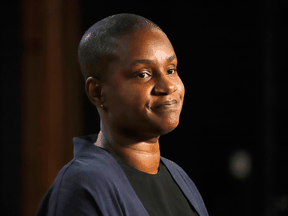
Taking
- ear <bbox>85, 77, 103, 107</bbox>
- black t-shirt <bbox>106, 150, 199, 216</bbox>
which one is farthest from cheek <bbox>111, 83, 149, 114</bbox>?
black t-shirt <bbox>106, 150, 199, 216</bbox>

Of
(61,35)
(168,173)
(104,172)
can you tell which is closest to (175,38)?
(61,35)

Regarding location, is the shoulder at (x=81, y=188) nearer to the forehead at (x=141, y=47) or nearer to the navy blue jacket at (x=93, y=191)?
the navy blue jacket at (x=93, y=191)

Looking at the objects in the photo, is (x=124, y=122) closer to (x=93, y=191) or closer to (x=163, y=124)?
(x=163, y=124)

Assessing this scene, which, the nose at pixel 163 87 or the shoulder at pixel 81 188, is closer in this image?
the shoulder at pixel 81 188

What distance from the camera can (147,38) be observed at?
1.23 meters

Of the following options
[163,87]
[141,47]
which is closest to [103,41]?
[141,47]

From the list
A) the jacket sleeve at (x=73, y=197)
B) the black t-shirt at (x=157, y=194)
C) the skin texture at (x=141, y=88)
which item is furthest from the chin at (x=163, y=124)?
the jacket sleeve at (x=73, y=197)

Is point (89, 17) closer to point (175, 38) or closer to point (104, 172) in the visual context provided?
point (175, 38)

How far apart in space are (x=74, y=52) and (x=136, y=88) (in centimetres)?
118

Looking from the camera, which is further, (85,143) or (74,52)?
(74,52)

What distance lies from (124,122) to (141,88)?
14cm

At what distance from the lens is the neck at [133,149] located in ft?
4.25

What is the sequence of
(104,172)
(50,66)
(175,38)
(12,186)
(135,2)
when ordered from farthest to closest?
(175,38) → (135,2) → (50,66) → (12,186) → (104,172)

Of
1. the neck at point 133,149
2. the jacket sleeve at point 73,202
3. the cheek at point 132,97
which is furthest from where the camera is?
the neck at point 133,149
